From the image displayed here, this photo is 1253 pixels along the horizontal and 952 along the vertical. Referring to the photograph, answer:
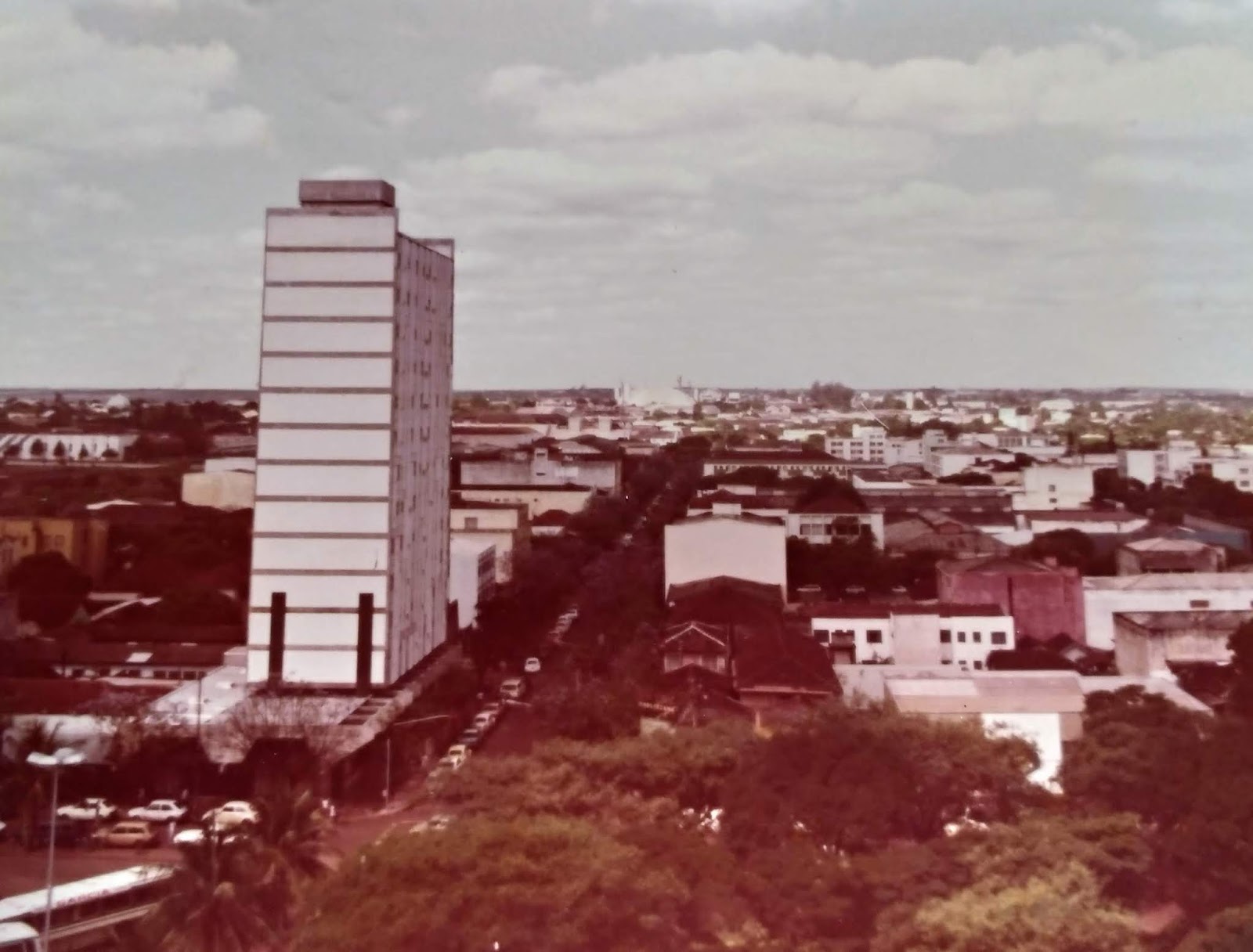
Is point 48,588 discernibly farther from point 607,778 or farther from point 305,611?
point 607,778

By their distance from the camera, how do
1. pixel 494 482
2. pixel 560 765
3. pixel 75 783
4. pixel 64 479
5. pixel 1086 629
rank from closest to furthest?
1. pixel 560 765
2. pixel 75 783
3. pixel 1086 629
4. pixel 64 479
5. pixel 494 482

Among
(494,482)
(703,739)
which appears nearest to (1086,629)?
(703,739)

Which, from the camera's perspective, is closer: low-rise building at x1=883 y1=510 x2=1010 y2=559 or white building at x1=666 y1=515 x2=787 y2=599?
white building at x1=666 y1=515 x2=787 y2=599

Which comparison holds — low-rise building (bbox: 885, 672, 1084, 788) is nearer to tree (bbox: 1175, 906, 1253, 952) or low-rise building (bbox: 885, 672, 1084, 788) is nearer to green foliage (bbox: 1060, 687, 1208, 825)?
green foliage (bbox: 1060, 687, 1208, 825)

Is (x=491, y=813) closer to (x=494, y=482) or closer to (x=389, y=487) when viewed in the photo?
(x=389, y=487)

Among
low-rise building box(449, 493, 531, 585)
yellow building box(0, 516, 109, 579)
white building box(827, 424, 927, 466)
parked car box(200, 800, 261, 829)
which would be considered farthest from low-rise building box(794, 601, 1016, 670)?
white building box(827, 424, 927, 466)

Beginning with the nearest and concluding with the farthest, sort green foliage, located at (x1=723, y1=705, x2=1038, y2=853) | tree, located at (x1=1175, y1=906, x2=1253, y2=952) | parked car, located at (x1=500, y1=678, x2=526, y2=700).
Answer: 1. tree, located at (x1=1175, y1=906, x2=1253, y2=952)
2. green foliage, located at (x1=723, y1=705, x2=1038, y2=853)
3. parked car, located at (x1=500, y1=678, x2=526, y2=700)

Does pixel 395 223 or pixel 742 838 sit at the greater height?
pixel 395 223

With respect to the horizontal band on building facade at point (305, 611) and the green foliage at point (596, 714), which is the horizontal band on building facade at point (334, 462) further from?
the green foliage at point (596, 714)
